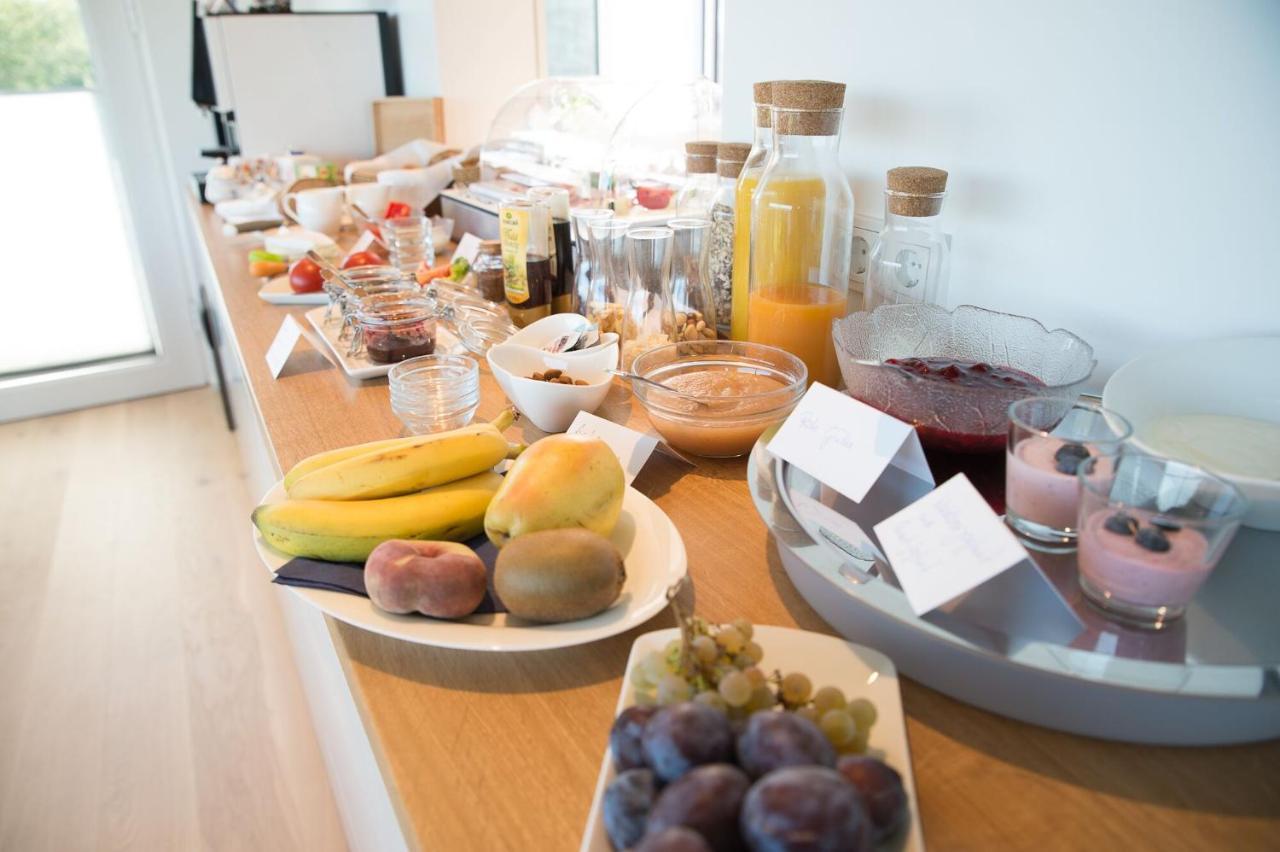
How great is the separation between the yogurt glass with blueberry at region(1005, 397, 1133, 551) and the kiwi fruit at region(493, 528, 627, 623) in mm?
305

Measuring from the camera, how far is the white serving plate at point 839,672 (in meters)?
0.47

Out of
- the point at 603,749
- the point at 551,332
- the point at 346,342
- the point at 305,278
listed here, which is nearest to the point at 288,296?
the point at 305,278

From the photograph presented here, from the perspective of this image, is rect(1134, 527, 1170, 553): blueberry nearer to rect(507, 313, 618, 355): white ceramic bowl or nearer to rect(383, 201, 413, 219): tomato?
rect(507, 313, 618, 355): white ceramic bowl

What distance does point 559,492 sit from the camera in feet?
2.20

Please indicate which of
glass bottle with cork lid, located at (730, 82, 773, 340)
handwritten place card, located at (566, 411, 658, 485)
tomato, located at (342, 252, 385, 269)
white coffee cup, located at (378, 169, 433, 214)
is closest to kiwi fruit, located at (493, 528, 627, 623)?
handwritten place card, located at (566, 411, 658, 485)

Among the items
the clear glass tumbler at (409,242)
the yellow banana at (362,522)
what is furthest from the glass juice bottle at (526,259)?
the yellow banana at (362,522)

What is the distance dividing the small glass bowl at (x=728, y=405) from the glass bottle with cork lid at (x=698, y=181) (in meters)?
0.29

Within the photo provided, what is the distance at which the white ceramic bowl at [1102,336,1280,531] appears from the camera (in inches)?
28.7

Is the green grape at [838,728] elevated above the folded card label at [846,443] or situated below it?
below

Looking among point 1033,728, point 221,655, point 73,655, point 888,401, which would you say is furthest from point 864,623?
point 73,655

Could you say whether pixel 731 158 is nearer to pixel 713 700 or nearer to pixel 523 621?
pixel 523 621

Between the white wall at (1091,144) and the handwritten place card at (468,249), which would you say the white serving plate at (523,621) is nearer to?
the white wall at (1091,144)

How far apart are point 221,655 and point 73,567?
68 cm

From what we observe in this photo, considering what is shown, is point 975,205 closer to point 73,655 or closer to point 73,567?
point 73,655
